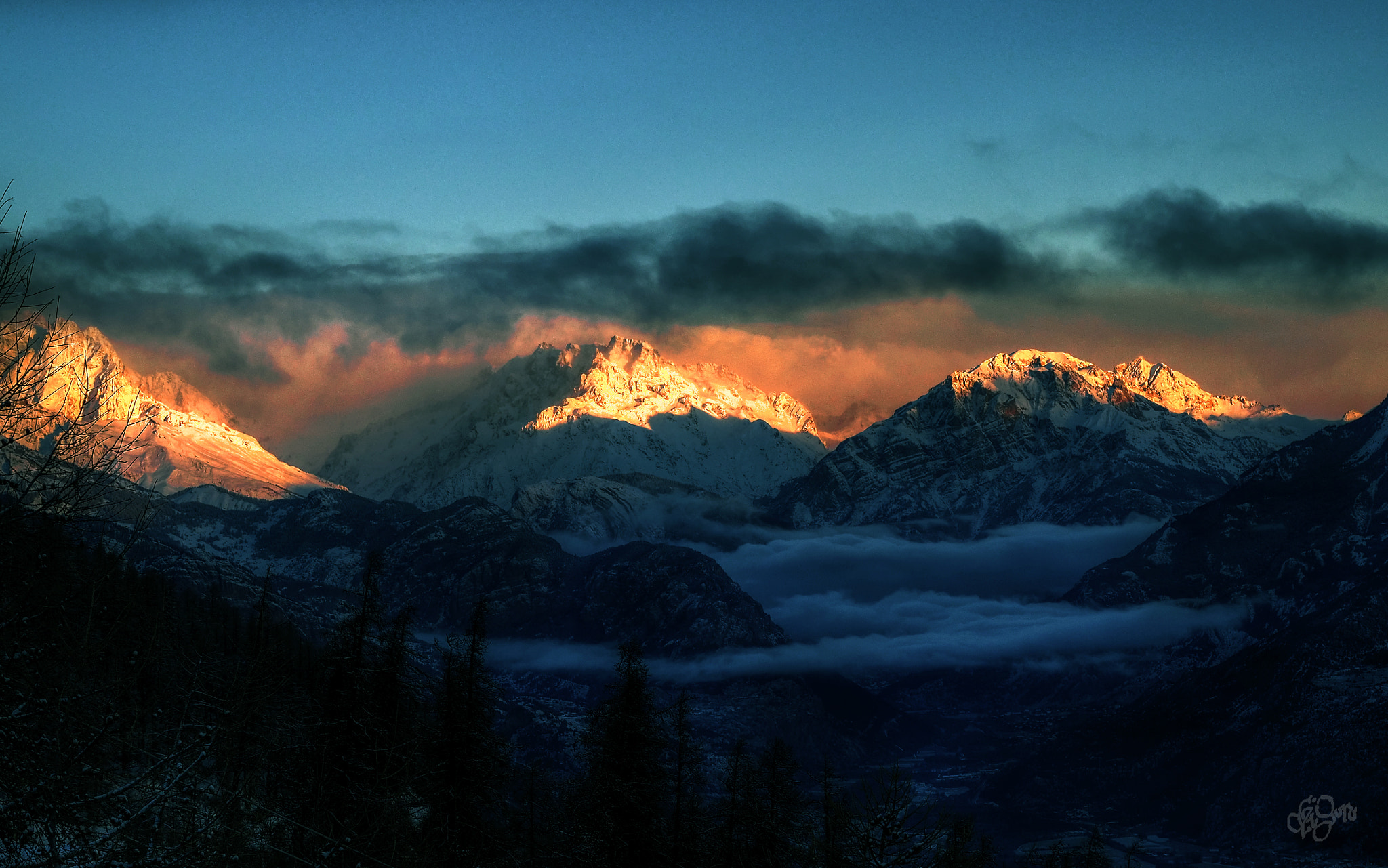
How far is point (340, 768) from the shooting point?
4966 centimetres

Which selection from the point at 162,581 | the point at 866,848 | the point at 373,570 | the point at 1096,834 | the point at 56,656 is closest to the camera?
the point at 56,656

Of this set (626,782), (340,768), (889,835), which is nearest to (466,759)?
(340,768)

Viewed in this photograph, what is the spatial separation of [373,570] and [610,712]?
11235 mm

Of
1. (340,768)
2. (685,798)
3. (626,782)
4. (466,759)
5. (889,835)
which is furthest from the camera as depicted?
(685,798)

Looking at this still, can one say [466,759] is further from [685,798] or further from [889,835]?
[889,835]

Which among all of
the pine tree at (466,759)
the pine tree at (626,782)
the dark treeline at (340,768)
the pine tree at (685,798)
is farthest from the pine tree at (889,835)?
the pine tree at (685,798)

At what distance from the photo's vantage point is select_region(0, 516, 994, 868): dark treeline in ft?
59.5

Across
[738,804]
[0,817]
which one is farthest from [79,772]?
[738,804]

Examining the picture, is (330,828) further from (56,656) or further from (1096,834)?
(1096,834)

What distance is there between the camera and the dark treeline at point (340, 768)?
59.5ft

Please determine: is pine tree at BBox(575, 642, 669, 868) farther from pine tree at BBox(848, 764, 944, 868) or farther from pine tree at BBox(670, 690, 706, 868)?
pine tree at BBox(848, 764, 944, 868)

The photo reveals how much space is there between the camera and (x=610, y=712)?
54.1 m

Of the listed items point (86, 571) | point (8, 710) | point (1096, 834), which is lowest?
point (1096, 834)

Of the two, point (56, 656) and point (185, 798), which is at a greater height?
point (56, 656)
